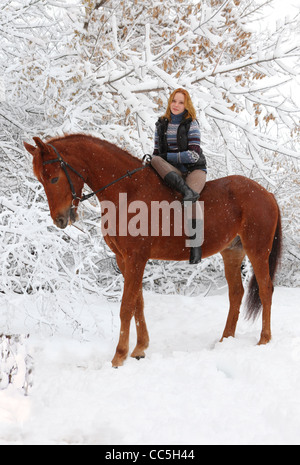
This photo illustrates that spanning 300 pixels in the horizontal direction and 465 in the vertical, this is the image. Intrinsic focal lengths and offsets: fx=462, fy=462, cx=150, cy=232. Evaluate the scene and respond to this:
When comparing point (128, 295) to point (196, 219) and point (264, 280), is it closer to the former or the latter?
point (196, 219)

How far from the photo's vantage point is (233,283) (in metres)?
5.62

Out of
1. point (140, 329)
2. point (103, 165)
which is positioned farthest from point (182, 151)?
point (140, 329)

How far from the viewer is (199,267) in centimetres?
949

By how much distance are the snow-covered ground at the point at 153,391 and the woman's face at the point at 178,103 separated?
2496 mm

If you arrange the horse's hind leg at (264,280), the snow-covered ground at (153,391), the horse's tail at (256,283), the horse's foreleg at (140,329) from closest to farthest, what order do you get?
the snow-covered ground at (153,391) → the horse's foreleg at (140,329) → the horse's hind leg at (264,280) → the horse's tail at (256,283)

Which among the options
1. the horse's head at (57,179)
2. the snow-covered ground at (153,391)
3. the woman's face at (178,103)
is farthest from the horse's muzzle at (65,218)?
the woman's face at (178,103)

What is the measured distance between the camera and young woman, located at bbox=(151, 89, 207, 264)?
4750 mm

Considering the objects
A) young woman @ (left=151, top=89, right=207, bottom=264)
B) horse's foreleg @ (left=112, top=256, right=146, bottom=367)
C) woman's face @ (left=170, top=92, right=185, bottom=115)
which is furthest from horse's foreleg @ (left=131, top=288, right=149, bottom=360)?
woman's face @ (left=170, top=92, right=185, bottom=115)

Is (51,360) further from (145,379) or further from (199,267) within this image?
(199,267)

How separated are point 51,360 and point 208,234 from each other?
2.09 m

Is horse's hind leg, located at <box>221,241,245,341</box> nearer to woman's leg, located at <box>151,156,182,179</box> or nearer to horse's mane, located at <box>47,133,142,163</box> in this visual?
woman's leg, located at <box>151,156,182,179</box>

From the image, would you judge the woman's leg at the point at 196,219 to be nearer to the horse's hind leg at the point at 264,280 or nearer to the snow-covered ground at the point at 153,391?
the horse's hind leg at the point at 264,280

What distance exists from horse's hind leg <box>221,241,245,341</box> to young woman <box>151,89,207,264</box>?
87cm

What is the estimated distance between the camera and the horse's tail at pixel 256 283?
218 inches
